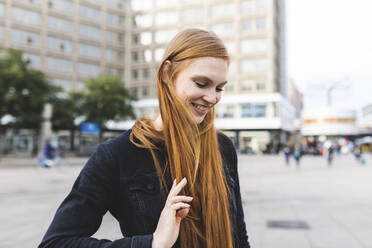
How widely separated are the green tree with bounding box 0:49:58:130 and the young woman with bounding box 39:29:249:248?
23.6 meters

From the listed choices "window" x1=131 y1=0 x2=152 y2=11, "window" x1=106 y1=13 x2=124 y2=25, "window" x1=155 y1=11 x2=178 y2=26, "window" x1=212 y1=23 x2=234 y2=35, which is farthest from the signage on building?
"window" x1=131 y1=0 x2=152 y2=11

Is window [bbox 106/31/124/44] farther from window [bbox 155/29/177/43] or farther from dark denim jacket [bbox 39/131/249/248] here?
dark denim jacket [bbox 39/131/249/248]

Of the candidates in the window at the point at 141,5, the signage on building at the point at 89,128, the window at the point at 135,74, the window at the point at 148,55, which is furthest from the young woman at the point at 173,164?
the window at the point at 141,5

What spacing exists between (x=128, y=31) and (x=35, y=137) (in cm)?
2673

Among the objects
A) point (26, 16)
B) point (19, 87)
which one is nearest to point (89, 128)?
point (19, 87)

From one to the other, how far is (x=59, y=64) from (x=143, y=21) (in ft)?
52.5

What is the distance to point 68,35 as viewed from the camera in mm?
49062

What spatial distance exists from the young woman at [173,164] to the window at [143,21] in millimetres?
55691

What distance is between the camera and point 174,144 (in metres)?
1.25

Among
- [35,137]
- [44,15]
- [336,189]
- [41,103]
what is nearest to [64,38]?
[44,15]

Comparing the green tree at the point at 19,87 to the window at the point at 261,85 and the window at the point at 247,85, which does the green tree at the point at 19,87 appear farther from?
the window at the point at 261,85

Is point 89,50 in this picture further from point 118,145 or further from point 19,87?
point 118,145

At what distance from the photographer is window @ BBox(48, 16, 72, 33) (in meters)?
47.3

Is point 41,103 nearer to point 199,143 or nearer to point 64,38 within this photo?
point 199,143
